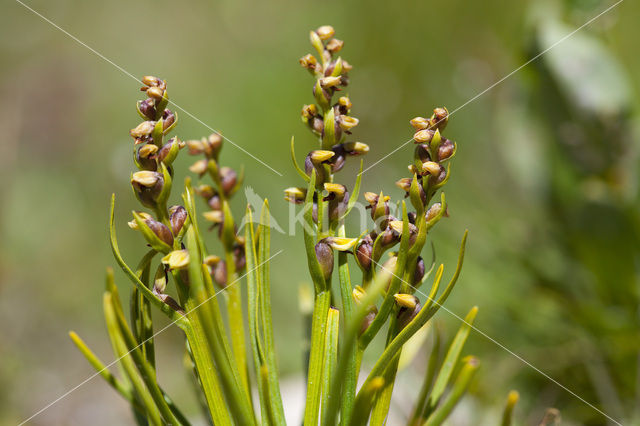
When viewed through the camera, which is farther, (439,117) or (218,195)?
(218,195)

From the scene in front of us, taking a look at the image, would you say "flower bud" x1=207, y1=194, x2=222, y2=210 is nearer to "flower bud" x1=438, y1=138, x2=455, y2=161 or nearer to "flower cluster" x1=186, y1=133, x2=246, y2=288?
"flower cluster" x1=186, y1=133, x2=246, y2=288

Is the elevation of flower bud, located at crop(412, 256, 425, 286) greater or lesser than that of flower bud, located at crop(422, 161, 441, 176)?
lesser

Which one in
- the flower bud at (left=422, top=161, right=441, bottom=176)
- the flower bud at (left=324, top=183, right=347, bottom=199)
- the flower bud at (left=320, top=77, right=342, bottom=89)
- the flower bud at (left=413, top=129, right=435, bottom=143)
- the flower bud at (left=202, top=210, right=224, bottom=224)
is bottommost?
the flower bud at (left=202, top=210, right=224, bottom=224)

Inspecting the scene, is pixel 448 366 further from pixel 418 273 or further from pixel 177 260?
pixel 177 260

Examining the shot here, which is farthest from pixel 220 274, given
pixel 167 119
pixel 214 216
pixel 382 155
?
pixel 382 155

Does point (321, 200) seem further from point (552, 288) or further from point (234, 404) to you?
point (552, 288)

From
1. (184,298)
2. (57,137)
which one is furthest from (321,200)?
(57,137)

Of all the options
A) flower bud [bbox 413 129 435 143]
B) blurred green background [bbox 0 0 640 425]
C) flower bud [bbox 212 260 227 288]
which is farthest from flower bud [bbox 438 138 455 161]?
blurred green background [bbox 0 0 640 425]
